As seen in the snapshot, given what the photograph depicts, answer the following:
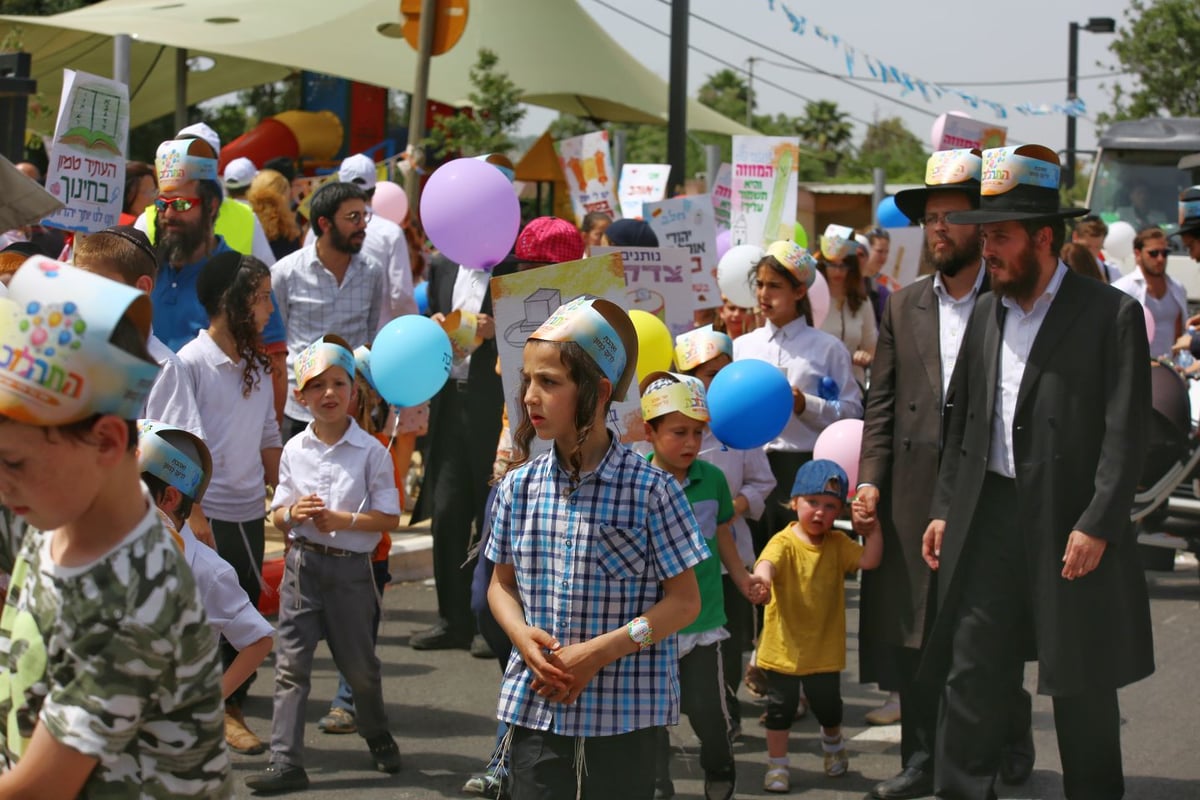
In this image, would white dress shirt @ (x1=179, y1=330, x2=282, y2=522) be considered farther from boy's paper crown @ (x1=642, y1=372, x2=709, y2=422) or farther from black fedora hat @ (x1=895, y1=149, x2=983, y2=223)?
black fedora hat @ (x1=895, y1=149, x2=983, y2=223)

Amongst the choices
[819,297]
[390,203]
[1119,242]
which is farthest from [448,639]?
[1119,242]

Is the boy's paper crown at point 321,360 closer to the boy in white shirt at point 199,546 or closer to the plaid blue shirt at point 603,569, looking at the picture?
the boy in white shirt at point 199,546

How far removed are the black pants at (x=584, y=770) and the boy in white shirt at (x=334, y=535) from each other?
2089 millimetres

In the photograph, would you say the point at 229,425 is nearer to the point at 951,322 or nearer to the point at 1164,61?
the point at 951,322

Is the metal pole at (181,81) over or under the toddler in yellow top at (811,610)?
over

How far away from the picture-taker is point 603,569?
3.91m

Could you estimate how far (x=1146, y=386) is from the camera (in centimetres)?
509

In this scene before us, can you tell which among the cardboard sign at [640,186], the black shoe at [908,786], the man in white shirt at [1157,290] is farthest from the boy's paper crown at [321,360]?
the man in white shirt at [1157,290]

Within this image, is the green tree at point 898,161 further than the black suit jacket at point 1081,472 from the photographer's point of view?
Yes

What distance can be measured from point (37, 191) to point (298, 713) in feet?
7.21

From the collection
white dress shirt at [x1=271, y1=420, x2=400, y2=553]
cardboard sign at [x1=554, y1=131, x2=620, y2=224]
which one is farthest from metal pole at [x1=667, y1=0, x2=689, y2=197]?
white dress shirt at [x1=271, y1=420, x2=400, y2=553]

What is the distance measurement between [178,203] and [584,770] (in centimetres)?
361

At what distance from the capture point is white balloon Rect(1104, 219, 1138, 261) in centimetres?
1638

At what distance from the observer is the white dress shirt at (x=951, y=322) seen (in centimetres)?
586
